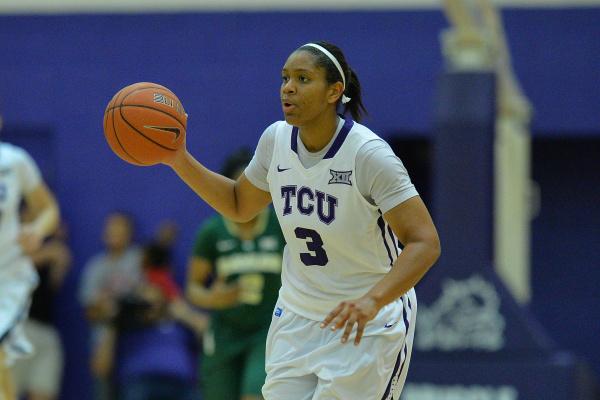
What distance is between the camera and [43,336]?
12820 millimetres

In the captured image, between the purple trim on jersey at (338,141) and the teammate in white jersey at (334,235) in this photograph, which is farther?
the purple trim on jersey at (338,141)

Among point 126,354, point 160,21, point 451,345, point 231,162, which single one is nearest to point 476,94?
point 451,345

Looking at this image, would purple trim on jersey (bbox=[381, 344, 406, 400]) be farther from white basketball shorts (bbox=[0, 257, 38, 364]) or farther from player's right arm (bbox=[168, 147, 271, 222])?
white basketball shorts (bbox=[0, 257, 38, 364])

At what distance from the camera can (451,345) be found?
30.6 feet

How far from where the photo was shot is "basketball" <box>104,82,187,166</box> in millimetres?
4965

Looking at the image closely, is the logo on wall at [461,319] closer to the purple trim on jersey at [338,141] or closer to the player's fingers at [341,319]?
the purple trim on jersey at [338,141]

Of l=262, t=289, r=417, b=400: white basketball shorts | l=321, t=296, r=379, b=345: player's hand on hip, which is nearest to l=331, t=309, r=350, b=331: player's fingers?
l=321, t=296, r=379, b=345: player's hand on hip

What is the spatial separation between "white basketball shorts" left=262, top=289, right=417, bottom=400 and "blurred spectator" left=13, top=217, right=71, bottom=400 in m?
8.04

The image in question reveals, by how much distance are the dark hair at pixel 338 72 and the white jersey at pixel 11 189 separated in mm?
2931

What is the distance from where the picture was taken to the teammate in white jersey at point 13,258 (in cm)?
696

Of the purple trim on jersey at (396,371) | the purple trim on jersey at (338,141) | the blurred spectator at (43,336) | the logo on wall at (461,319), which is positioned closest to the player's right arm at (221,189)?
the purple trim on jersey at (338,141)

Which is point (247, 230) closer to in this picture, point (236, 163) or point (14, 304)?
point (236, 163)

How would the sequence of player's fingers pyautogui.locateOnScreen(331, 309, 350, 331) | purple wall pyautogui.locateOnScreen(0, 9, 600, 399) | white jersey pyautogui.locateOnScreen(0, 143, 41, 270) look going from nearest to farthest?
player's fingers pyautogui.locateOnScreen(331, 309, 350, 331) → white jersey pyautogui.locateOnScreen(0, 143, 41, 270) → purple wall pyautogui.locateOnScreen(0, 9, 600, 399)

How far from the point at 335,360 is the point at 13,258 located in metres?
3.05
